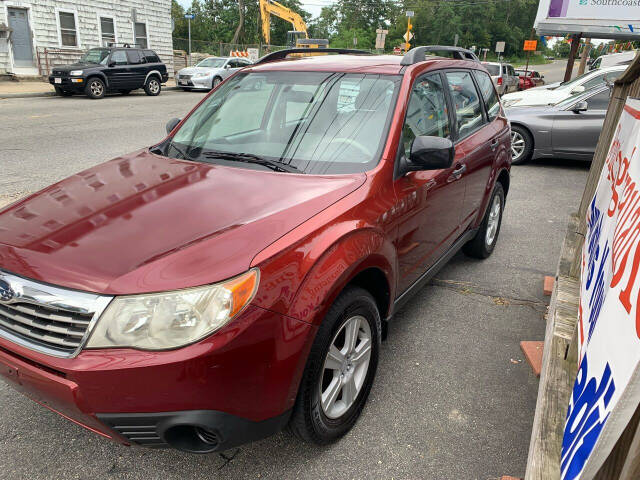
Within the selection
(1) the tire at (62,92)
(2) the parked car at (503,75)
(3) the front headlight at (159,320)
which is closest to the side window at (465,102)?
(3) the front headlight at (159,320)

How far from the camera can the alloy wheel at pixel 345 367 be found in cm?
227

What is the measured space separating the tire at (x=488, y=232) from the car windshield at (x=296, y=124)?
6.43 feet

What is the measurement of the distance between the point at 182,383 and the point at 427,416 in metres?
1.44

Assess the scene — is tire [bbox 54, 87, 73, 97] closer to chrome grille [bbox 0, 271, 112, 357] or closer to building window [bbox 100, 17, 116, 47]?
building window [bbox 100, 17, 116, 47]

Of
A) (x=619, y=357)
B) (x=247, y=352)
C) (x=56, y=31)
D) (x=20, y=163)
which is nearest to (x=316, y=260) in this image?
(x=247, y=352)

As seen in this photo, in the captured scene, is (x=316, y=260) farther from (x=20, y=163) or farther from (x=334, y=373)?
(x=20, y=163)

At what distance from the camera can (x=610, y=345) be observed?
46.9 inches

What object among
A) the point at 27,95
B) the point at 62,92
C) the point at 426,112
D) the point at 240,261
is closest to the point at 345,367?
the point at 240,261

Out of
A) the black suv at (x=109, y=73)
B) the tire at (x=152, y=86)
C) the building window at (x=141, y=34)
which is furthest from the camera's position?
the building window at (x=141, y=34)

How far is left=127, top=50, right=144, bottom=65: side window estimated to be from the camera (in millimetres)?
18834

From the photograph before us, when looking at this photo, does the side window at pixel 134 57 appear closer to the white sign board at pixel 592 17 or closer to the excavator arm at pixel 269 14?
the excavator arm at pixel 269 14

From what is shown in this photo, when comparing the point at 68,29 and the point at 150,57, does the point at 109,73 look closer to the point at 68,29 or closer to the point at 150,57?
the point at 150,57

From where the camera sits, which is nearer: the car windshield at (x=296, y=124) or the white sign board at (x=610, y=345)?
the white sign board at (x=610, y=345)

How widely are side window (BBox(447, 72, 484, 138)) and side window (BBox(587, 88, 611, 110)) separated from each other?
17.5 feet
